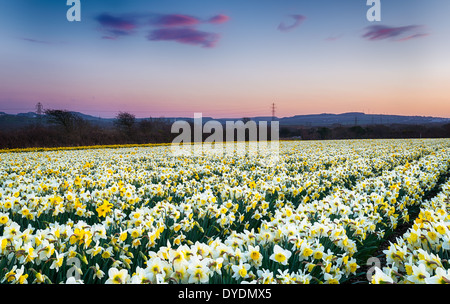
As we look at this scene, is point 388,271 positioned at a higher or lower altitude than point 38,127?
lower

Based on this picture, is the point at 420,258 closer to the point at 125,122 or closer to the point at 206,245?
the point at 206,245

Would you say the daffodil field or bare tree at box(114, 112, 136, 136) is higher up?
bare tree at box(114, 112, 136, 136)

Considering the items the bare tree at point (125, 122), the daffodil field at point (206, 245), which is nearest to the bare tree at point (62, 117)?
the bare tree at point (125, 122)

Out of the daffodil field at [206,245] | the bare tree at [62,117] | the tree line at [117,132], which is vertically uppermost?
the bare tree at [62,117]

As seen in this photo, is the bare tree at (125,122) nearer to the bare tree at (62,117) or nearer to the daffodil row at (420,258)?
the bare tree at (62,117)

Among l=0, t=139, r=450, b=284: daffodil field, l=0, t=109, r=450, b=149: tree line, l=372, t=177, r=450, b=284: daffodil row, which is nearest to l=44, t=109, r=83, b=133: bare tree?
l=0, t=109, r=450, b=149: tree line

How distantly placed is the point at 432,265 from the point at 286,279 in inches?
37.8

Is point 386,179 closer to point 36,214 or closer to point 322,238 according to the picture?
point 322,238

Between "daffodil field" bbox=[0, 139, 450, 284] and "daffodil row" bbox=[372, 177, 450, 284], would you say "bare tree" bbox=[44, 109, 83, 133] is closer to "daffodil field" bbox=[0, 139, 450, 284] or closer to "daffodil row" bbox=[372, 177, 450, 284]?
"daffodil field" bbox=[0, 139, 450, 284]

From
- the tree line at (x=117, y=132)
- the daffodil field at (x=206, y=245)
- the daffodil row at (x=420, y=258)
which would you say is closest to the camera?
the daffodil row at (x=420, y=258)

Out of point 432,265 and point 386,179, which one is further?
point 386,179

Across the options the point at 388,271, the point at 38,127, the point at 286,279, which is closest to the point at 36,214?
the point at 286,279
